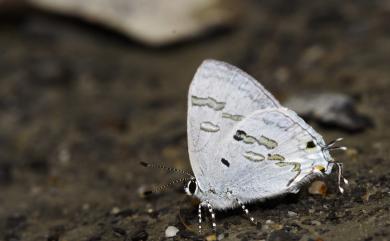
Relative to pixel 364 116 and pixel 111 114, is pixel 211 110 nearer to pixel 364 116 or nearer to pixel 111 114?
pixel 364 116

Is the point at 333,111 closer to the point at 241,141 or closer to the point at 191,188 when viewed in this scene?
the point at 241,141

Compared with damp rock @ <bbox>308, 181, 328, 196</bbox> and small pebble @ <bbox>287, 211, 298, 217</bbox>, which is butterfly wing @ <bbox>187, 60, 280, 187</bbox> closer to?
small pebble @ <bbox>287, 211, 298, 217</bbox>

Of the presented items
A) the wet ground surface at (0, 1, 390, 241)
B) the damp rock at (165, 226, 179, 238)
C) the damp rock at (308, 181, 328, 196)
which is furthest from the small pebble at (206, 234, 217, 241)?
the damp rock at (308, 181, 328, 196)

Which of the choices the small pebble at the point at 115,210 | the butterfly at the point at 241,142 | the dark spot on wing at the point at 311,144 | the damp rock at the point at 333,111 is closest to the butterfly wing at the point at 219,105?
the butterfly at the point at 241,142

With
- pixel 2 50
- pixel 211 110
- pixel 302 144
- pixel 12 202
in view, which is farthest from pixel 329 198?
pixel 2 50

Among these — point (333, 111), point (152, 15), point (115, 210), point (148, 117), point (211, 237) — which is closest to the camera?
point (211, 237)

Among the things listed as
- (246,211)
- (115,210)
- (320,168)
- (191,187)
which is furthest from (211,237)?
(115,210)
